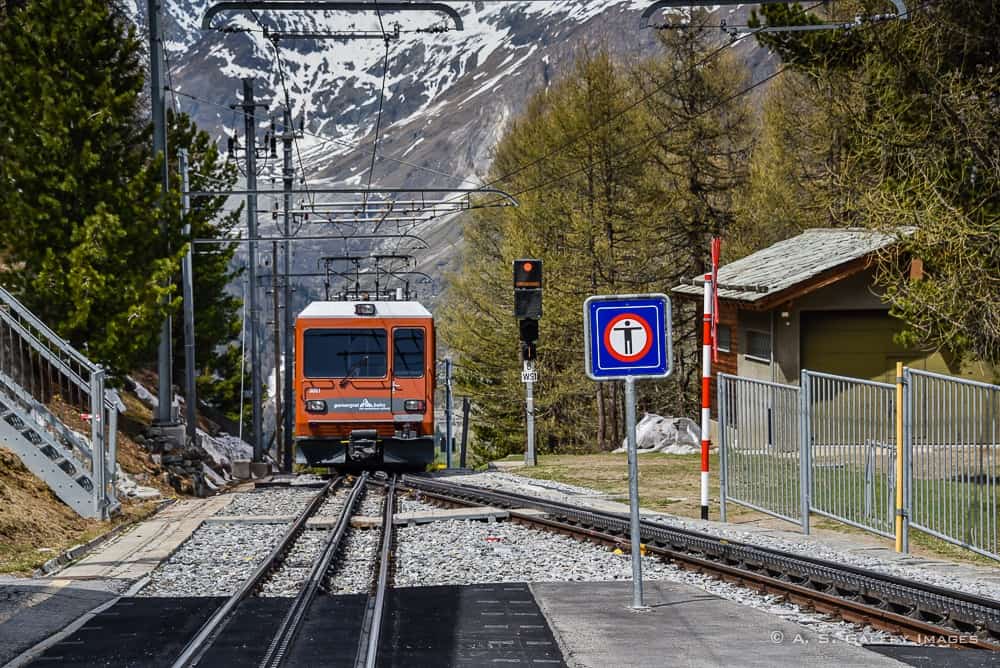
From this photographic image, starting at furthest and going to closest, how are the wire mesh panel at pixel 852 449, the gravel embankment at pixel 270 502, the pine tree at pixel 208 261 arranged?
the pine tree at pixel 208 261 < the gravel embankment at pixel 270 502 < the wire mesh panel at pixel 852 449

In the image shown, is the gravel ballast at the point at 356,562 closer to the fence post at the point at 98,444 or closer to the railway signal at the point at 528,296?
the fence post at the point at 98,444

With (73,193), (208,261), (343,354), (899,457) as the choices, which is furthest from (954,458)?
(208,261)

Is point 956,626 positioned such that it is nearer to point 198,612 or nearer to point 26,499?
point 198,612

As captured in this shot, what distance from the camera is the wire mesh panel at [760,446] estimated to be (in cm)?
1420

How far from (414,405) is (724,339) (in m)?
10.6

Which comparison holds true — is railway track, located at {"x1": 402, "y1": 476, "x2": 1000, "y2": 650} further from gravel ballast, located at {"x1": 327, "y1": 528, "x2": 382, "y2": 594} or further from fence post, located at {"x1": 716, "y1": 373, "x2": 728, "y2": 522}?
gravel ballast, located at {"x1": 327, "y1": 528, "x2": 382, "y2": 594}

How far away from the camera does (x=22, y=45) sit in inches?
789

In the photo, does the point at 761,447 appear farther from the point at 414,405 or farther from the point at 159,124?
the point at 159,124

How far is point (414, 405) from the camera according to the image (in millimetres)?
22953

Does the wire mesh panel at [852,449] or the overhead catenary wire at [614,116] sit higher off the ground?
the overhead catenary wire at [614,116]

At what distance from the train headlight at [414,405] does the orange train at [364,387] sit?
18 millimetres

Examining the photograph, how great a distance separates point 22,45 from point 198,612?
13376 mm

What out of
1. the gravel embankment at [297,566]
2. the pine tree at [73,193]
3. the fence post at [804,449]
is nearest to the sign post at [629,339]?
the gravel embankment at [297,566]

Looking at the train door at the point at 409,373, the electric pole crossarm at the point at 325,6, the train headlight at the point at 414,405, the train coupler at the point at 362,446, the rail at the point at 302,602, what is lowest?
the rail at the point at 302,602
